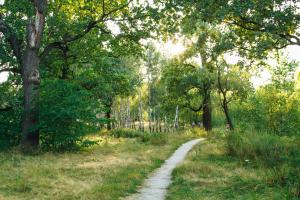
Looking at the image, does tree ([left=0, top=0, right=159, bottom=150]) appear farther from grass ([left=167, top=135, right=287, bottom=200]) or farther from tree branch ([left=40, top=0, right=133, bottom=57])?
grass ([left=167, top=135, right=287, bottom=200])

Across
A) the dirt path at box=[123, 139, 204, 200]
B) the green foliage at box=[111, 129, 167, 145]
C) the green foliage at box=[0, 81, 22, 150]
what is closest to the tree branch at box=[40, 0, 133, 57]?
the green foliage at box=[0, 81, 22, 150]

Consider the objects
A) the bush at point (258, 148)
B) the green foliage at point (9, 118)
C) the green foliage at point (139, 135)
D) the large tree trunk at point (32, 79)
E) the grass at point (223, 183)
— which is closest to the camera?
the grass at point (223, 183)

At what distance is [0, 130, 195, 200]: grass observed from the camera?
30.6 feet

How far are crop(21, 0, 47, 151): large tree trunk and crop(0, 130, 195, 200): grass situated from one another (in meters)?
1.97

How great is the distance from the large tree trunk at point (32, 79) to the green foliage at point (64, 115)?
482 millimetres

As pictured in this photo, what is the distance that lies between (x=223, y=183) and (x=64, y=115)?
9.05 m

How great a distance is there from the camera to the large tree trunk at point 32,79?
59.8 ft

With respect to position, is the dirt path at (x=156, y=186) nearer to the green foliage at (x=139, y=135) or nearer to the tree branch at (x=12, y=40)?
the tree branch at (x=12, y=40)

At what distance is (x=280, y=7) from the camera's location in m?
15.1

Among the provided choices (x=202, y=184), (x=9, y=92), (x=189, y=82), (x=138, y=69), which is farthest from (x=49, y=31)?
(x=138, y=69)

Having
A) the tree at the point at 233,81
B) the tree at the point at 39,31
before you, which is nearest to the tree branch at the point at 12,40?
the tree at the point at 39,31

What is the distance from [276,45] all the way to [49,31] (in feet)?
40.8

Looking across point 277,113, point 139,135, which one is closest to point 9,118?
point 139,135

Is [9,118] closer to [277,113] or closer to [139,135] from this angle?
[139,135]
